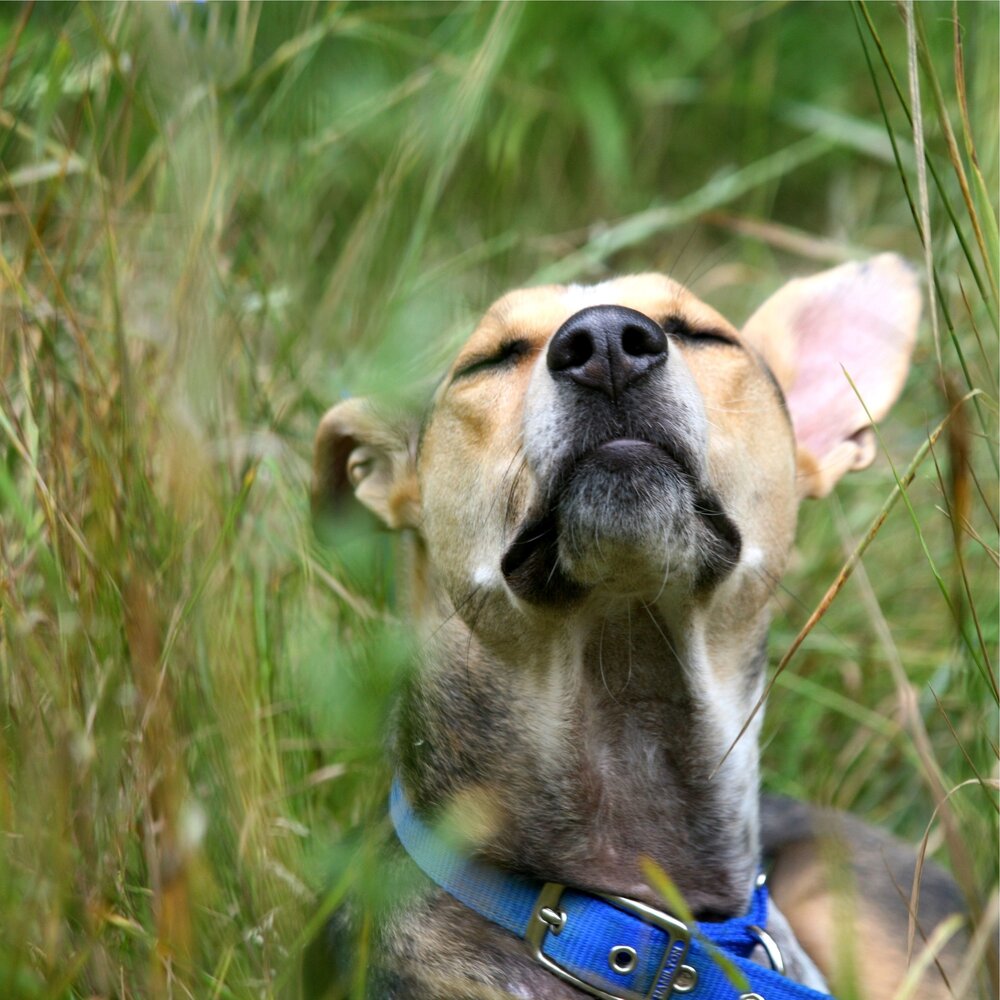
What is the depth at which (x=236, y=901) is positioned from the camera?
278cm

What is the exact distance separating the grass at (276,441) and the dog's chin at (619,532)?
0.39 metres

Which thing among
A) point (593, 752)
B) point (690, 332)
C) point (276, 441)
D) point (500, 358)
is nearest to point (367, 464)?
point (276, 441)

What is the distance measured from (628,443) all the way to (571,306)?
729mm

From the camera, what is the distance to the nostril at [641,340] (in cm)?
263

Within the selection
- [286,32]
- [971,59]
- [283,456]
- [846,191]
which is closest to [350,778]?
[283,456]

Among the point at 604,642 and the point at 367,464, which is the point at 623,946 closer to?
the point at 604,642

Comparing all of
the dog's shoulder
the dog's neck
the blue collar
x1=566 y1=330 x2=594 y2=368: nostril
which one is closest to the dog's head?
x1=566 y1=330 x2=594 y2=368: nostril

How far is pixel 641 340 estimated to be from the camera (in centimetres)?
265

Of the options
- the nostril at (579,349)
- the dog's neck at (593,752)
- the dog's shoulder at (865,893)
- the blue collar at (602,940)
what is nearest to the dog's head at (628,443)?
the nostril at (579,349)

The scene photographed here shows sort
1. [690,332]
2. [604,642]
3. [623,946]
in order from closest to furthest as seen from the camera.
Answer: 1. [623,946]
2. [604,642]
3. [690,332]

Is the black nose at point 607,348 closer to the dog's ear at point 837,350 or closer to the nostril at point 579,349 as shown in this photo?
the nostril at point 579,349

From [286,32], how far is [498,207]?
1.45 m

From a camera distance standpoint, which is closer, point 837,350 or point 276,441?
point 837,350

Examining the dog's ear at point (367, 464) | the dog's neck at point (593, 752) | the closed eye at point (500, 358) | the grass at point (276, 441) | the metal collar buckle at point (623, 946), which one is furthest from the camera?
the dog's ear at point (367, 464)
